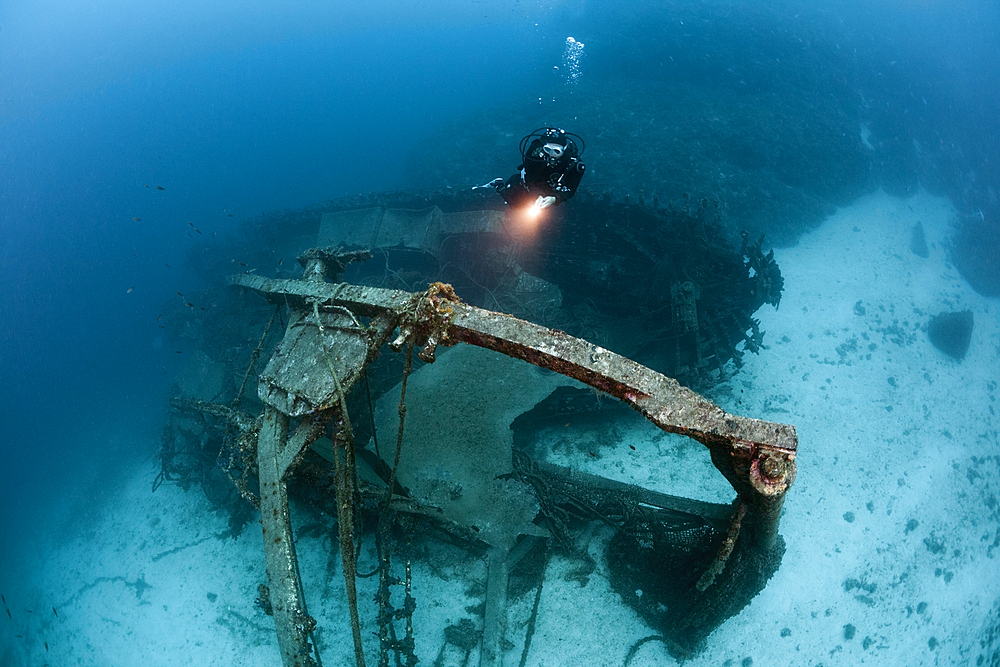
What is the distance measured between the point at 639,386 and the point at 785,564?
563cm

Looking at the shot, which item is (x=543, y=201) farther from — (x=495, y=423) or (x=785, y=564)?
(x=785, y=564)

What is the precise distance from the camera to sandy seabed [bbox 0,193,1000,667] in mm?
5781

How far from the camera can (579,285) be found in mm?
8875

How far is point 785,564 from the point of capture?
21.2 ft

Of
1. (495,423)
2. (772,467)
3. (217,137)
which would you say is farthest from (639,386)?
(217,137)

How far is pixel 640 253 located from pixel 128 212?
106ft

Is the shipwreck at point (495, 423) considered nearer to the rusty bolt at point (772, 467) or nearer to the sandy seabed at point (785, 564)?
the rusty bolt at point (772, 467)

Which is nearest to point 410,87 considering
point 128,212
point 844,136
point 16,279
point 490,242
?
point 128,212

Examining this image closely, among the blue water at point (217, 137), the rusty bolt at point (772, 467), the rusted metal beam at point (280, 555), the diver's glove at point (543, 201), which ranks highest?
the rusty bolt at point (772, 467)

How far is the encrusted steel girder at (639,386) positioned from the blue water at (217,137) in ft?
33.9

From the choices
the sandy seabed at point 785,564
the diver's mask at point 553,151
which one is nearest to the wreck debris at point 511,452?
the sandy seabed at point 785,564

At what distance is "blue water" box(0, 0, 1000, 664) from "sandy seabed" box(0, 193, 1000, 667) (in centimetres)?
290

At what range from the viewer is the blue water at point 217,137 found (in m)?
13.4

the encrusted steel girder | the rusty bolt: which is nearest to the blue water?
the encrusted steel girder
